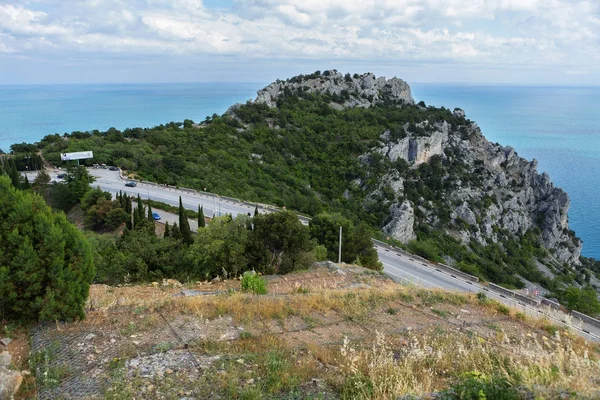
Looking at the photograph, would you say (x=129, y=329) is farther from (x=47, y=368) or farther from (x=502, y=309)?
(x=502, y=309)

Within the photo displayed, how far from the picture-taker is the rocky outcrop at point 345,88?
247 ft

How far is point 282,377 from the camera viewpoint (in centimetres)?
507

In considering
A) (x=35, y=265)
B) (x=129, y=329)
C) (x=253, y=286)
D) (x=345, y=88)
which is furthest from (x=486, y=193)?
(x=35, y=265)

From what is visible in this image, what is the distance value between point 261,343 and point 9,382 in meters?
3.14

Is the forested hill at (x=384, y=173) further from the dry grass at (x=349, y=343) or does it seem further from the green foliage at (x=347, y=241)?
the dry grass at (x=349, y=343)

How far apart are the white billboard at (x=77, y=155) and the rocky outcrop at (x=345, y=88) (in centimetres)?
3193

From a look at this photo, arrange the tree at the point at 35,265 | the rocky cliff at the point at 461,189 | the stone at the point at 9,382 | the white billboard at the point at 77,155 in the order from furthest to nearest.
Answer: the rocky cliff at the point at 461,189 < the white billboard at the point at 77,155 < the tree at the point at 35,265 < the stone at the point at 9,382

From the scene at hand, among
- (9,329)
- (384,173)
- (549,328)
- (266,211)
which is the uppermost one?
(9,329)

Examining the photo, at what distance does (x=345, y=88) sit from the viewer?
80312 millimetres

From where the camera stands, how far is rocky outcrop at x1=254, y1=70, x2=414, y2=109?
247 feet

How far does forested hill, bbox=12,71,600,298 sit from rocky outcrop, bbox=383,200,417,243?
0.35 ft

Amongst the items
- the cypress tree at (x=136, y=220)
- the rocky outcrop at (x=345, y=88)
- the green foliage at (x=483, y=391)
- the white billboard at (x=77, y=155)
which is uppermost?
the rocky outcrop at (x=345, y=88)

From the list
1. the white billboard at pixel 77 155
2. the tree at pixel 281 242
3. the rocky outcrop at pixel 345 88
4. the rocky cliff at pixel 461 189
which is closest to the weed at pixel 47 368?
the tree at pixel 281 242

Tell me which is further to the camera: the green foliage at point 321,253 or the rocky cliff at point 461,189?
the rocky cliff at point 461,189
